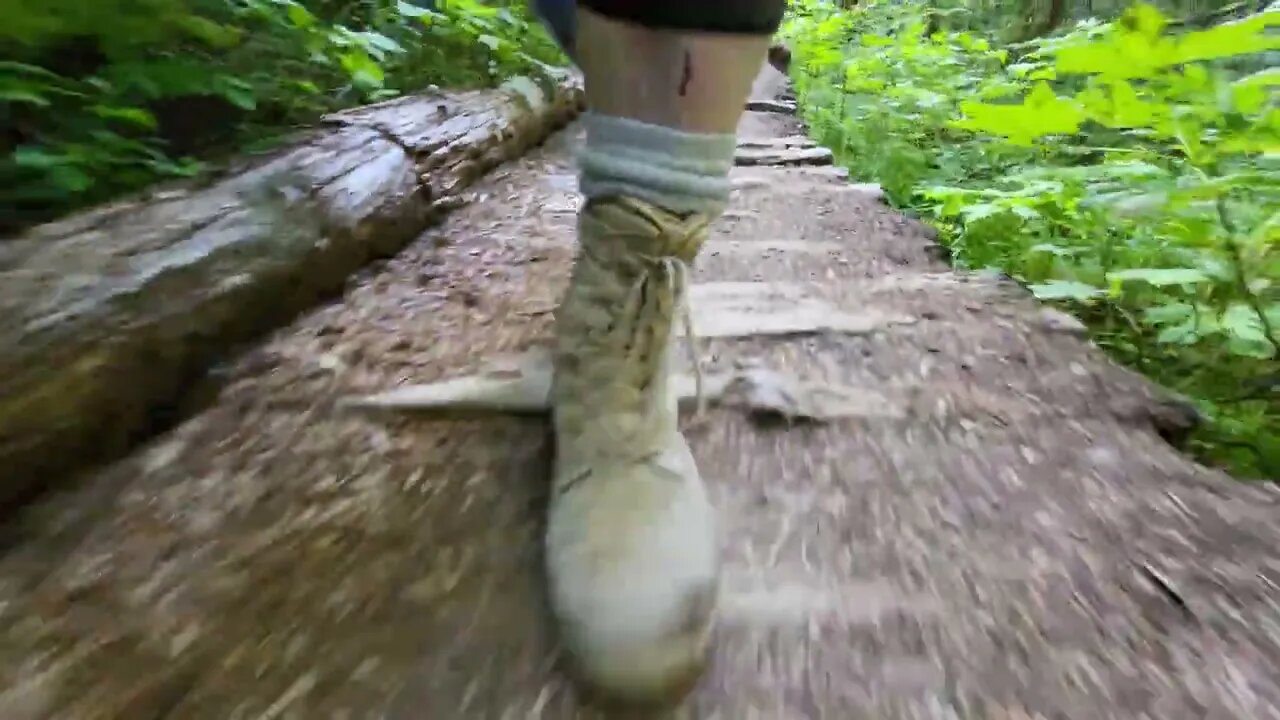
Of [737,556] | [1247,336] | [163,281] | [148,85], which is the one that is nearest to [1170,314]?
[1247,336]

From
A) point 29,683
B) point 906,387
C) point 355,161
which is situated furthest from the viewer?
point 355,161

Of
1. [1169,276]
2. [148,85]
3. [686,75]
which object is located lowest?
[1169,276]

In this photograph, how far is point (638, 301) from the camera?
0.81 meters

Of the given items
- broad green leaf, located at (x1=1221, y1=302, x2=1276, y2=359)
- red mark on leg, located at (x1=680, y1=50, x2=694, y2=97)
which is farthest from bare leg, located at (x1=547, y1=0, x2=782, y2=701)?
broad green leaf, located at (x1=1221, y1=302, x2=1276, y2=359)

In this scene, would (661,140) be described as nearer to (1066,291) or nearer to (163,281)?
(163,281)

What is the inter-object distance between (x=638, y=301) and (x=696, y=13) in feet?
0.78

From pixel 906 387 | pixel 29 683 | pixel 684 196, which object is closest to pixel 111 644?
pixel 29 683

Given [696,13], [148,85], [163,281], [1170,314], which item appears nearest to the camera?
[696,13]

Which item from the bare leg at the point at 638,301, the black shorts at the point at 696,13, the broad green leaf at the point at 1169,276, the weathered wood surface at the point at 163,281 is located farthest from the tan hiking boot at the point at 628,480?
the broad green leaf at the point at 1169,276

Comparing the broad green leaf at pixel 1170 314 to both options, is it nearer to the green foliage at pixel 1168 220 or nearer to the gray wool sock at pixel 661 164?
the green foliage at pixel 1168 220

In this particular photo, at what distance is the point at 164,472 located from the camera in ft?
2.99

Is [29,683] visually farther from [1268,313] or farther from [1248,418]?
[1268,313]

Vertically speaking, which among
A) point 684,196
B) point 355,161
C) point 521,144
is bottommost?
point 521,144

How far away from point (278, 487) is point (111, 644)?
25 cm
